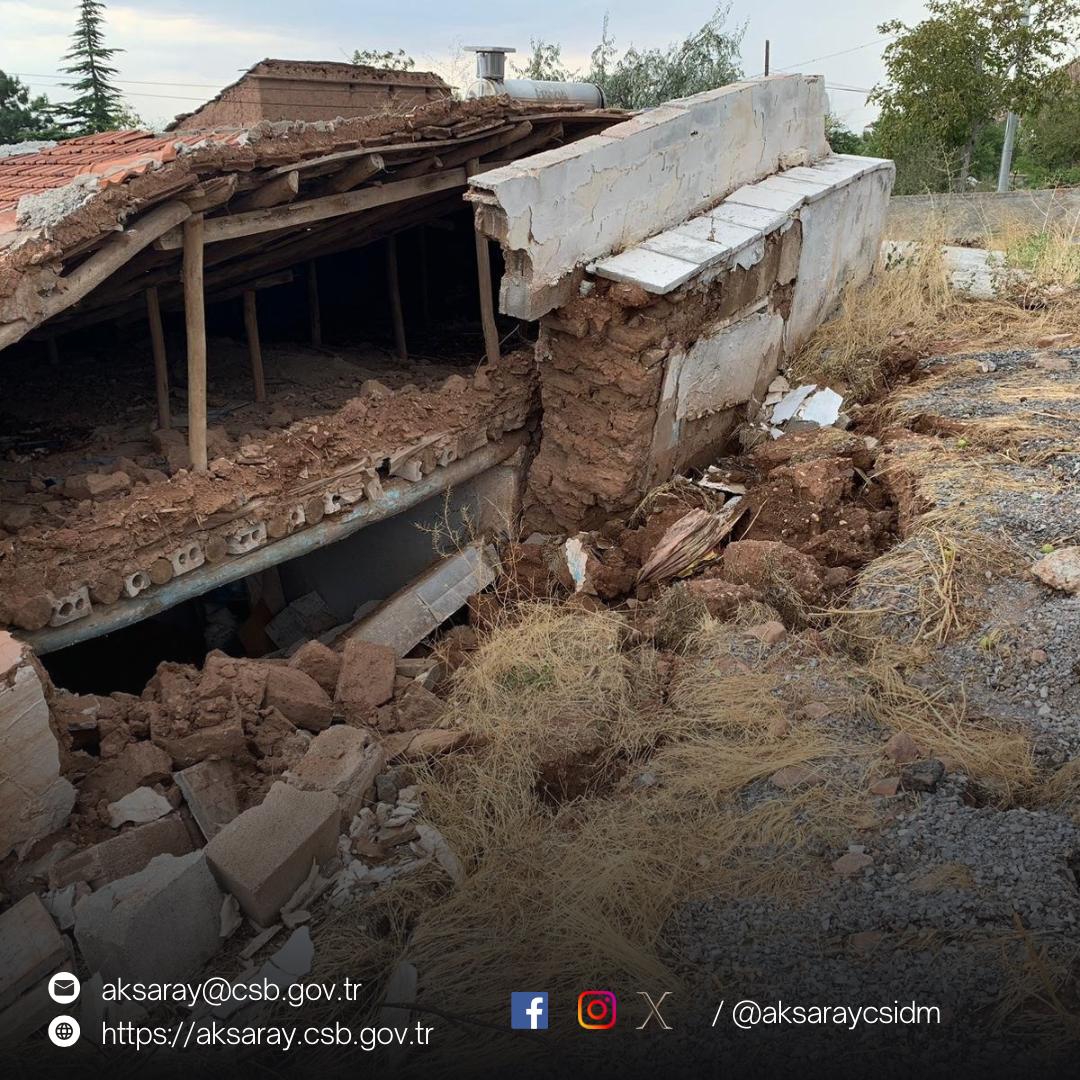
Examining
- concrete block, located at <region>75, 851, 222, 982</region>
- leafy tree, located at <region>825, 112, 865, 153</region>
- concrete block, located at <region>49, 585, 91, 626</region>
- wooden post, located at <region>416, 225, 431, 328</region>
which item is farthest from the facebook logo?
leafy tree, located at <region>825, 112, 865, 153</region>

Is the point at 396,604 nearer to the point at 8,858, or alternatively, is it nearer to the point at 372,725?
the point at 372,725

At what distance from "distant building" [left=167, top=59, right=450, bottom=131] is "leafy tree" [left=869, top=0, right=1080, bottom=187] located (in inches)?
517

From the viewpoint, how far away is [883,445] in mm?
5859

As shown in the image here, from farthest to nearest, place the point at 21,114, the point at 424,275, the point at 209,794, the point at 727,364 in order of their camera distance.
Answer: the point at 21,114
the point at 424,275
the point at 727,364
the point at 209,794

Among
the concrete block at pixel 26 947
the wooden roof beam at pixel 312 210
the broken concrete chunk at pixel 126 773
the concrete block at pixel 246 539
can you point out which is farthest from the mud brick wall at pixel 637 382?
the concrete block at pixel 26 947

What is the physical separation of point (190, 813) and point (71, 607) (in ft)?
4.49

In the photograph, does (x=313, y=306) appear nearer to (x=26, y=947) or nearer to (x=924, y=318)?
(x=924, y=318)

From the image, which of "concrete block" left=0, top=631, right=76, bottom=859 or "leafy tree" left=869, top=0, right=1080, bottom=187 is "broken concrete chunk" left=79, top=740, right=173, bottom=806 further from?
"leafy tree" left=869, top=0, right=1080, bottom=187

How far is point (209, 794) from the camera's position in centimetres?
368

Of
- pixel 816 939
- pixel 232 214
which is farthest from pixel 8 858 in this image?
pixel 232 214

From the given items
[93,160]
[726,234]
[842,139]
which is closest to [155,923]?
[93,160]

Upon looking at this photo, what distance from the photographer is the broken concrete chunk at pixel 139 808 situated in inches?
141

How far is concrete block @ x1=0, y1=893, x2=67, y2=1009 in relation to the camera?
291 centimetres

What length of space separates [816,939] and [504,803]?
1.38 meters
